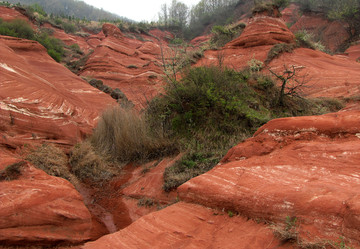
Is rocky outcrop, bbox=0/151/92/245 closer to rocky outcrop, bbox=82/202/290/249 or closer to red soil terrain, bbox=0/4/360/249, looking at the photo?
red soil terrain, bbox=0/4/360/249

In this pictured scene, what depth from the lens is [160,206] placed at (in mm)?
4312

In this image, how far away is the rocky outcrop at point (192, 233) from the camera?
2347 millimetres

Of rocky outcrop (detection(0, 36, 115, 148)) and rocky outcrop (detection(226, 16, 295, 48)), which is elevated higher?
rocky outcrop (detection(226, 16, 295, 48))

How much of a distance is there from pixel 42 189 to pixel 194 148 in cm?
291

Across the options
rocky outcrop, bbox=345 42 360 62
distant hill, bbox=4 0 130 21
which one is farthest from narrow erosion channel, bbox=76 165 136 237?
distant hill, bbox=4 0 130 21

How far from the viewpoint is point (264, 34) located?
45.8 ft

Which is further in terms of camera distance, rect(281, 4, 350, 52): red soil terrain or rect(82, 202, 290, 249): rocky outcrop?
rect(281, 4, 350, 52): red soil terrain

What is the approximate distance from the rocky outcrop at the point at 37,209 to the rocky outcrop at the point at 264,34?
12814 mm

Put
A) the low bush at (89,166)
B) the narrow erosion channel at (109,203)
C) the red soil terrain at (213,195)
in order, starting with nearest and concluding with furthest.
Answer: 1. the red soil terrain at (213,195)
2. the narrow erosion channel at (109,203)
3. the low bush at (89,166)

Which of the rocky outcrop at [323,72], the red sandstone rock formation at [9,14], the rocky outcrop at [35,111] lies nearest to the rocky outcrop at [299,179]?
the rocky outcrop at [35,111]

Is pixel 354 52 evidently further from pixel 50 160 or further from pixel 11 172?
pixel 11 172

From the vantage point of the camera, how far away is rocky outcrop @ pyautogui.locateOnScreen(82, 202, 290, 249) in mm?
2347

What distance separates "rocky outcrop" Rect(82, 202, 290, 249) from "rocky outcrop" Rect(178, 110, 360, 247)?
154mm

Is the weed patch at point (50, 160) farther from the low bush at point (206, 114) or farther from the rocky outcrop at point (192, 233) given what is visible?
the rocky outcrop at point (192, 233)
